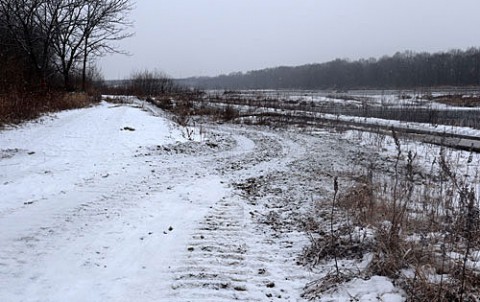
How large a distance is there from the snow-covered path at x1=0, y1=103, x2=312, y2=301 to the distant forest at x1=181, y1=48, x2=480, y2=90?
90925mm

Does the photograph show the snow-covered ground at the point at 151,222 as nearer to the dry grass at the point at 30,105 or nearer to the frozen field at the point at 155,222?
the frozen field at the point at 155,222

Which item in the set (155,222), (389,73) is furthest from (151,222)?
(389,73)

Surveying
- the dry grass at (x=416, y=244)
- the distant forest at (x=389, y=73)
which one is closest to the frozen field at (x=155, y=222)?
the dry grass at (x=416, y=244)

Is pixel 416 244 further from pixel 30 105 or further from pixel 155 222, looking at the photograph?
pixel 30 105

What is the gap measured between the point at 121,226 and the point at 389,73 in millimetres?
112301

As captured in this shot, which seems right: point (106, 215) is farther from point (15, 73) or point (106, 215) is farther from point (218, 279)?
point (15, 73)

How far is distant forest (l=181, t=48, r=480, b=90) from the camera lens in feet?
292

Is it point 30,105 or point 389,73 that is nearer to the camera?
point 30,105

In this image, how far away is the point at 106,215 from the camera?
5211 mm

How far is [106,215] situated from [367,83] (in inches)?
4425

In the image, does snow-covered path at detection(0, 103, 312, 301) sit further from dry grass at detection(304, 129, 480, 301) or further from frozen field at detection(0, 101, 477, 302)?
dry grass at detection(304, 129, 480, 301)

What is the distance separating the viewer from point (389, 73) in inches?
4146

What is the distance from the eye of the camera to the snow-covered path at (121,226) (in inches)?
139

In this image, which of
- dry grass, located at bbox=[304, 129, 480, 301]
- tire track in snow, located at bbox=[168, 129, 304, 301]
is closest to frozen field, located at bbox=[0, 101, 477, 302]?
tire track in snow, located at bbox=[168, 129, 304, 301]
